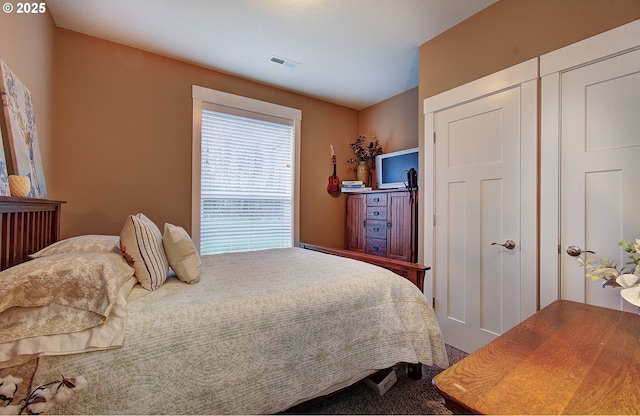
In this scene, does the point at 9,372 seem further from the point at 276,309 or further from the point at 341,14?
the point at 341,14

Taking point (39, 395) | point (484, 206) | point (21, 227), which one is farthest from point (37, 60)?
point (484, 206)

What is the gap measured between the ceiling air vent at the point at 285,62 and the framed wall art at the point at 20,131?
1.89 m

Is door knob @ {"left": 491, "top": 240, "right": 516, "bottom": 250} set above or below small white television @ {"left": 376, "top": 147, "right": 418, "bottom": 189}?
below

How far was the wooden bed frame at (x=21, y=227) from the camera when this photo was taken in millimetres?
1305

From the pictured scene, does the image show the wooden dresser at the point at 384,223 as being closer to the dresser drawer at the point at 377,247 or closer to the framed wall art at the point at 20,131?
the dresser drawer at the point at 377,247

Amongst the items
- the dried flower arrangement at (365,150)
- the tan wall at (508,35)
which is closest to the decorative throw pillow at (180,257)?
the tan wall at (508,35)

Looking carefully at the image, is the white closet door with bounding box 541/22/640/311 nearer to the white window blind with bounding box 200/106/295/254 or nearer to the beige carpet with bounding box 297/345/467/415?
the beige carpet with bounding box 297/345/467/415

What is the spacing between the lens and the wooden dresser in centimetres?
300

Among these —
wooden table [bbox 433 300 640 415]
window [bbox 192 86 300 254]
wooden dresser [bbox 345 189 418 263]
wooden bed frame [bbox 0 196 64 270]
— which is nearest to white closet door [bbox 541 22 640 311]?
wooden table [bbox 433 300 640 415]

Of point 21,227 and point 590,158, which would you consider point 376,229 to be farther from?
point 21,227

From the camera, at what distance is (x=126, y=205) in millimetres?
2680

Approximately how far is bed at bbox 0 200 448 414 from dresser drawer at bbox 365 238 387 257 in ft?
4.99

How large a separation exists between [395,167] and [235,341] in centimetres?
285

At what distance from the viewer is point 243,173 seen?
3352mm
